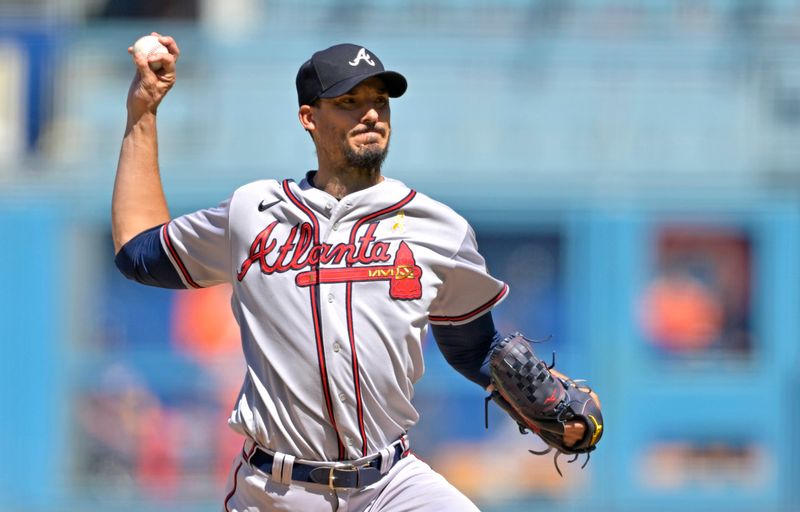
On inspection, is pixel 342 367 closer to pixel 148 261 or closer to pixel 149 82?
pixel 148 261

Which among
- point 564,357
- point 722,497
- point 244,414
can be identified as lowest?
point 722,497

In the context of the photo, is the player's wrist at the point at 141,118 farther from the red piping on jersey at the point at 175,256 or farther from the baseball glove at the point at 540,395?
the baseball glove at the point at 540,395

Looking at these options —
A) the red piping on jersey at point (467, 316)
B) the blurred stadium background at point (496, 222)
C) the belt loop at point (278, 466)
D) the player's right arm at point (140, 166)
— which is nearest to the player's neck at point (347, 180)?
the red piping on jersey at point (467, 316)

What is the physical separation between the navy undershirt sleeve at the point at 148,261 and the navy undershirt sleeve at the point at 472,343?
2.50ft

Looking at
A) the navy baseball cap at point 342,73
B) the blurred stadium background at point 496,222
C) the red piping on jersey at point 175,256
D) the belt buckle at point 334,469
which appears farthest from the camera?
the blurred stadium background at point 496,222

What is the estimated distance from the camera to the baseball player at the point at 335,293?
3996mm

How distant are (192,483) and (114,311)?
66.8 inches

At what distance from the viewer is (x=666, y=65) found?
14.2 metres

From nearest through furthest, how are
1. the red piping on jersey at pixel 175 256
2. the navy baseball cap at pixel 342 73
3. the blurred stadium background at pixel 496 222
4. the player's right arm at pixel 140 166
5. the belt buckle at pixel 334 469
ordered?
the belt buckle at pixel 334 469 < the navy baseball cap at pixel 342 73 < the red piping on jersey at pixel 175 256 < the player's right arm at pixel 140 166 < the blurred stadium background at pixel 496 222

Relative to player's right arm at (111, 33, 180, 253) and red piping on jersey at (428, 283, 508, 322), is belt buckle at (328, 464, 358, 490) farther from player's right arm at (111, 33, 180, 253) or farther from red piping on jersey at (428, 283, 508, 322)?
player's right arm at (111, 33, 180, 253)

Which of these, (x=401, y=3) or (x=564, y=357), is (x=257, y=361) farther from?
(x=401, y=3)

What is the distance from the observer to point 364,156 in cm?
414

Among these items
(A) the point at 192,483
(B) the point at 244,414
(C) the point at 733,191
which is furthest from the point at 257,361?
(C) the point at 733,191

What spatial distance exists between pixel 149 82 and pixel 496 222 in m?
9.74
